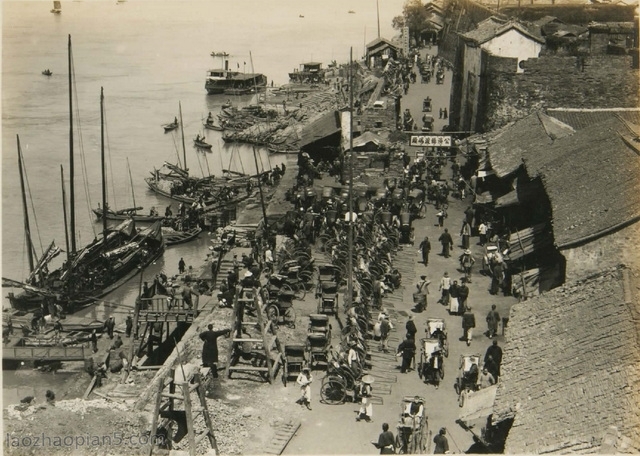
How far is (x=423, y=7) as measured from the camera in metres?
112

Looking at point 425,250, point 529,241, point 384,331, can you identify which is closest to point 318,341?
point 384,331

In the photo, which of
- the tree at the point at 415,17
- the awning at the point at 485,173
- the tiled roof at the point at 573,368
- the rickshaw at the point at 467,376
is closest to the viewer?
the tiled roof at the point at 573,368

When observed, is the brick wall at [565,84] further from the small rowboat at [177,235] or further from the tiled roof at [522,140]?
the small rowboat at [177,235]

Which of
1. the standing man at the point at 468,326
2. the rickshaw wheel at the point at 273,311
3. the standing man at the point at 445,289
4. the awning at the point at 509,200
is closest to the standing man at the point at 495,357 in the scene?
the standing man at the point at 468,326

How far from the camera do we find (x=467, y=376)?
72.3ft

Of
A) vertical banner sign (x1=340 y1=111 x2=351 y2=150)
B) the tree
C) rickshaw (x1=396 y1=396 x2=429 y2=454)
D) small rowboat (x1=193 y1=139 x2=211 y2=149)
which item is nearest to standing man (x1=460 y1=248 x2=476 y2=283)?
rickshaw (x1=396 y1=396 x2=429 y2=454)

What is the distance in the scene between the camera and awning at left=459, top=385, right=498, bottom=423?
18.4m

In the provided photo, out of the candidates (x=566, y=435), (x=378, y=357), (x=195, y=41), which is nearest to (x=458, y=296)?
(x=378, y=357)

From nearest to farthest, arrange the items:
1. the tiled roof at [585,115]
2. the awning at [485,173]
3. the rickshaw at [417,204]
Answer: the awning at [485,173] < the rickshaw at [417,204] < the tiled roof at [585,115]

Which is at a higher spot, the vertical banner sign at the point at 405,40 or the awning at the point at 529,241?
Answer: the vertical banner sign at the point at 405,40

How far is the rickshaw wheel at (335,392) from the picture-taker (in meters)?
21.6

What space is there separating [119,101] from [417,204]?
7391 centimetres

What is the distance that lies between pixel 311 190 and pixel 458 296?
52.4ft

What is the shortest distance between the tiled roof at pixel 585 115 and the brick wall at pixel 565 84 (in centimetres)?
403
